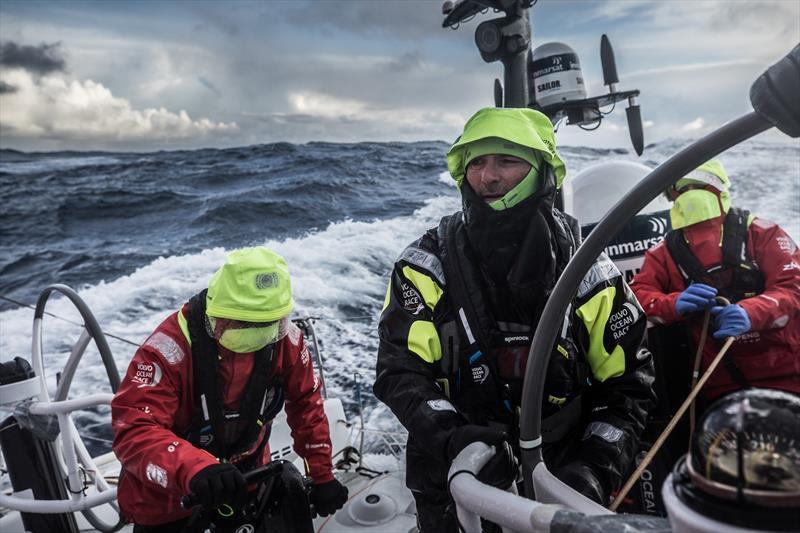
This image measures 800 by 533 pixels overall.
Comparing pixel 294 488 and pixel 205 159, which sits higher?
pixel 205 159

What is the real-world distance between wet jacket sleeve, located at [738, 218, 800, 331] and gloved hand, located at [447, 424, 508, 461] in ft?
5.34

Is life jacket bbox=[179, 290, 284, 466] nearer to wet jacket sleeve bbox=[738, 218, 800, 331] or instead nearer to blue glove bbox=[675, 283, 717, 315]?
blue glove bbox=[675, 283, 717, 315]

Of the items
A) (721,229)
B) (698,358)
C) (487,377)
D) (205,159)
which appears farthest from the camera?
(205,159)

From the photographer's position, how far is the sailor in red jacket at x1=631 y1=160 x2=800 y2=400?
256cm

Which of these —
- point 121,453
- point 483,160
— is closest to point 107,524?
point 121,453

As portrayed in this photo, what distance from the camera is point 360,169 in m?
18.3

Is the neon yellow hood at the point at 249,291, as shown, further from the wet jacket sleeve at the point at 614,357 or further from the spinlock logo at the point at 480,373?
the wet jacket sleeve at the point at 614,357

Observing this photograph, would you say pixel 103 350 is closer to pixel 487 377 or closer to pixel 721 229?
pixel 487 377

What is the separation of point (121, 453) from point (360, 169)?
16.5m

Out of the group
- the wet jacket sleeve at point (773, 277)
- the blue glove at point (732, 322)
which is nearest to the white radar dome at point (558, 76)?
the wet jacket sleeve at point (773, 277)

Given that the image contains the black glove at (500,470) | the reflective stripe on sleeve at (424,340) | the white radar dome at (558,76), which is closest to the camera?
the black glove at (500,470)

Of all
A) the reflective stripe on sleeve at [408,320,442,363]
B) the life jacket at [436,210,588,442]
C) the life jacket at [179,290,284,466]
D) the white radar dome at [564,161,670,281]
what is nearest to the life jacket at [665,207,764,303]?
the white radar dome at [564,161,670,281]

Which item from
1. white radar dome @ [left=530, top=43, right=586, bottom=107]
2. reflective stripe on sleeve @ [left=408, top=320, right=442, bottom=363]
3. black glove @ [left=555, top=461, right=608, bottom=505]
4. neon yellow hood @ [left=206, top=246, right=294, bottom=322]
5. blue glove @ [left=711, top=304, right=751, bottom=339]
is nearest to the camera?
black glove @ [left=555, top=461, right=608, bottom=505]

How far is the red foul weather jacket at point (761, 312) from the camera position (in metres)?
2.55
